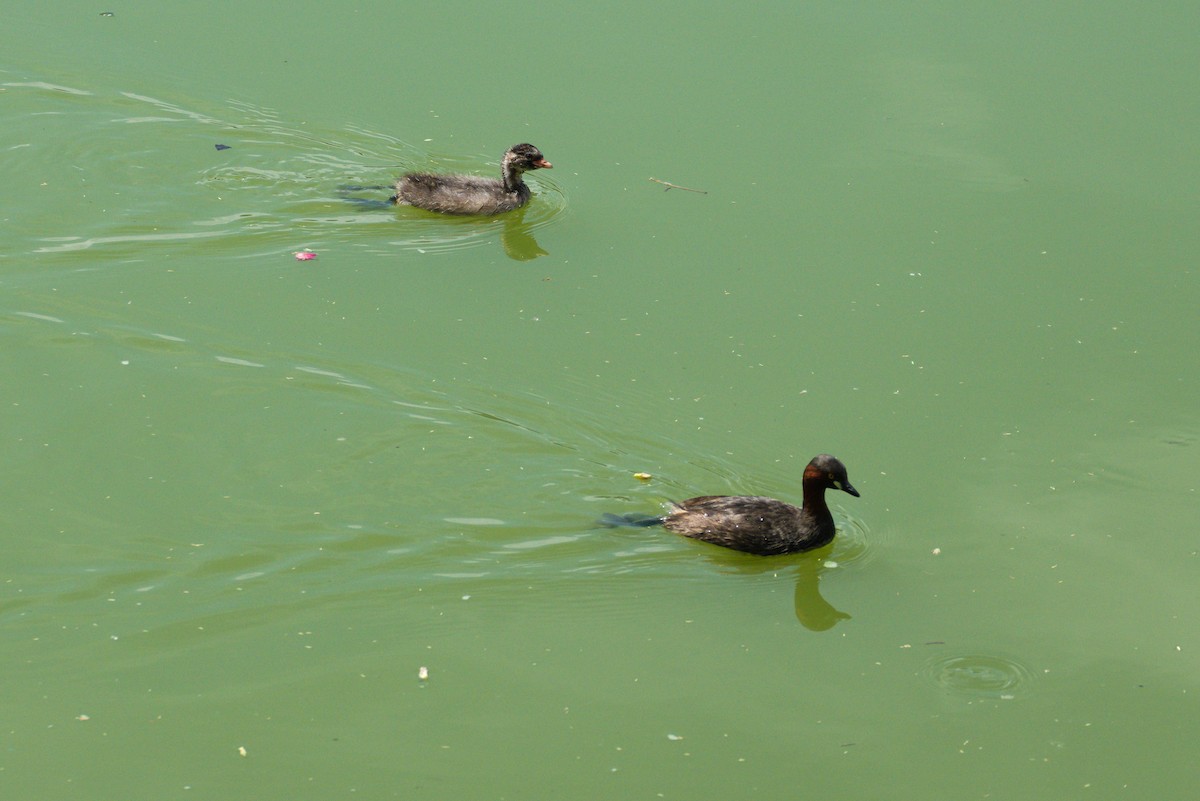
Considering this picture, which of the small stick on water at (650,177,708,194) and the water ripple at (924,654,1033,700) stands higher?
the small stick on water at (650,177,708,194)

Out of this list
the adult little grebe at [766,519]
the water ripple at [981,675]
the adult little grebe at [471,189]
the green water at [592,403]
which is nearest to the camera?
the green water at [592,403]

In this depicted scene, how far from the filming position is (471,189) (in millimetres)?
9625

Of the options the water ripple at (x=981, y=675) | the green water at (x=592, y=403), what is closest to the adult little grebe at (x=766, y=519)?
the green water at (x=592, y=403)

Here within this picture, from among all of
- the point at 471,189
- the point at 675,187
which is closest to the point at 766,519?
the point at 675,187

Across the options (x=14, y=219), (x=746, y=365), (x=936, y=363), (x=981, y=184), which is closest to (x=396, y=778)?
(x=746, y=365)

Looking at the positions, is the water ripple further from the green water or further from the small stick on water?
the small stick on water

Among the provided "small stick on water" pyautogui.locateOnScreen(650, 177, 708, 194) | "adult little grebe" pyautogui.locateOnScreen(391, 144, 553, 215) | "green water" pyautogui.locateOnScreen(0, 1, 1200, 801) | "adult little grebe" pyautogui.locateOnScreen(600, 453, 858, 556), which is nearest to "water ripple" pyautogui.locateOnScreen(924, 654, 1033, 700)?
"green water" pyautogui.locateOnScreen(0, 1, 1200, 801)

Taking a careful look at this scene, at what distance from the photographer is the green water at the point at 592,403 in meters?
5.77

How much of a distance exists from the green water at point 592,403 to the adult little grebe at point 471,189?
154 millimetres

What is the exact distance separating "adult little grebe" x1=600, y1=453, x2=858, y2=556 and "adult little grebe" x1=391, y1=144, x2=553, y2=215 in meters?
3.39

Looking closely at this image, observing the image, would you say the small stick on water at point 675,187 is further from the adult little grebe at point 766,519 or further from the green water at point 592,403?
the adult little grebe at point 766,519

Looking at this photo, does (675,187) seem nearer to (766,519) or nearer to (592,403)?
(592,403)

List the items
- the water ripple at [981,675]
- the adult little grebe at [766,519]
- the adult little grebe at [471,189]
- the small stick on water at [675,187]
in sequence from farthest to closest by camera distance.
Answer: the small stick on water at [675,187] → the adult little grebe at [471,189] → the adult little grebe at [766,519] → the water ripple at [981,675]

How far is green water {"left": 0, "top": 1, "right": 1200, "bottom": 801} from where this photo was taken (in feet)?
18.9
